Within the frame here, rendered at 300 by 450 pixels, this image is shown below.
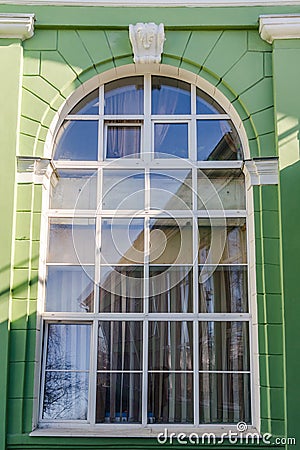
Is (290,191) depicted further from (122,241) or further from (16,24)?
(16,24)

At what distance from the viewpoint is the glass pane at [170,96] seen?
21.9 feet

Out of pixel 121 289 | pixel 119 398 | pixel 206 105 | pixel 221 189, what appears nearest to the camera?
pixel 119 398

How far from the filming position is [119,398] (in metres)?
5.97

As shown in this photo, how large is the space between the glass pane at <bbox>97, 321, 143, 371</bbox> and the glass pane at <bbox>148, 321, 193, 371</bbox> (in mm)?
120

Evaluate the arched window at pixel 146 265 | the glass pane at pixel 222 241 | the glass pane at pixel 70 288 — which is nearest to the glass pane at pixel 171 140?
the arched window at pixel 146 265

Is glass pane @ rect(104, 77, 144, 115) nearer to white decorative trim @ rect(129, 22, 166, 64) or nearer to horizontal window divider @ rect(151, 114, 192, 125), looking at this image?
horizontal window divider @ rect(151, 114, 192, 125)

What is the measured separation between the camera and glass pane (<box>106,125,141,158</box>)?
6.56 meters

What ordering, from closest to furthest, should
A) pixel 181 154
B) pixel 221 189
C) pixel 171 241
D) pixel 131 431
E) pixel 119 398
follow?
1. pixel 131 431
2. pixel 119 398
3. pixel 171 241
4. pixel 221 189
5. pixel 181 154

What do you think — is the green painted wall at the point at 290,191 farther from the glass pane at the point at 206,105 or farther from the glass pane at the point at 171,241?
the glass pane at the point at 171,241

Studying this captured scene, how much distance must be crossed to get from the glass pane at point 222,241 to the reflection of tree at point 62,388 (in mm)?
1679

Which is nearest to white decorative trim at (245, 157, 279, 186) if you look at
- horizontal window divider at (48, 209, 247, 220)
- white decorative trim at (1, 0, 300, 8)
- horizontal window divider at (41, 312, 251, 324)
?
horizontal window divider at (48, 209, 247, 220)

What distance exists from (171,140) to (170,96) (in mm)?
511

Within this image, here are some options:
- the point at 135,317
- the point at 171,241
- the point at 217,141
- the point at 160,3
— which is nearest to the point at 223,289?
the point at 171,241

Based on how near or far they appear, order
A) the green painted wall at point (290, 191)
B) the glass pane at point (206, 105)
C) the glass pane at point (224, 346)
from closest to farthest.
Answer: the green painted wall at point (290, 191) → the glass pane at point (224, 346) → the glass pane at point (206, 105)
